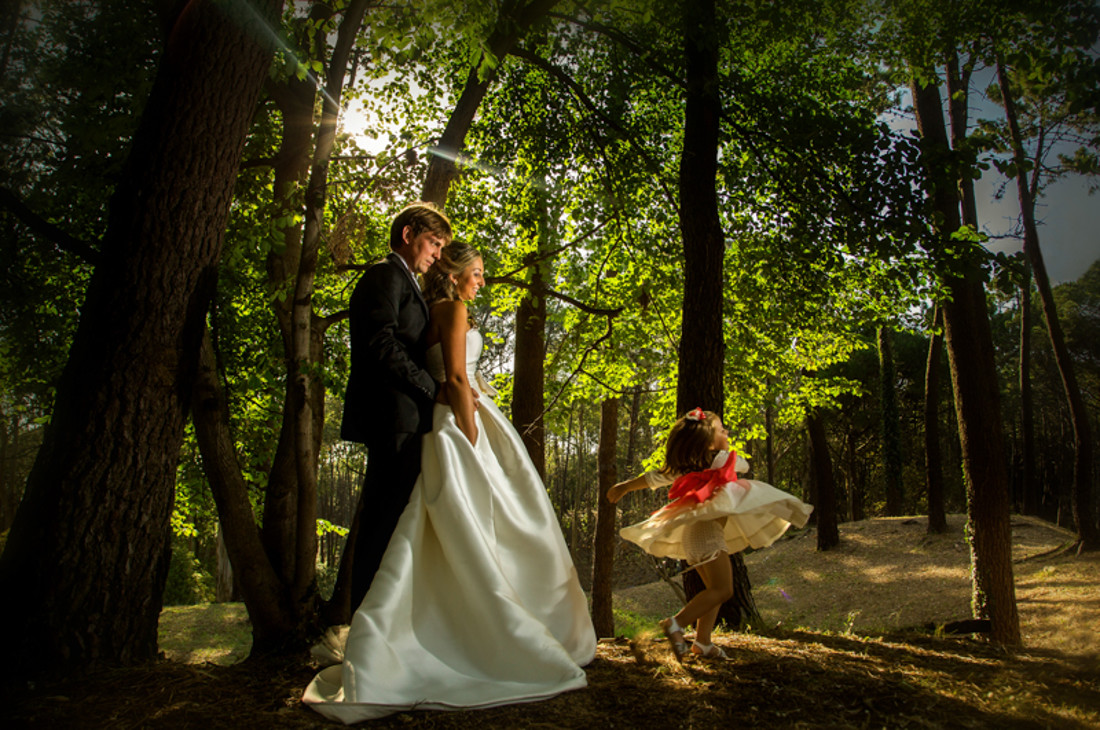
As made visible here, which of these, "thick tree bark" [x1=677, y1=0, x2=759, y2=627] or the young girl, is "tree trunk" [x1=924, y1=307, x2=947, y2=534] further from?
the young girl

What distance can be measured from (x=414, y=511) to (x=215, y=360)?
175 centimetres

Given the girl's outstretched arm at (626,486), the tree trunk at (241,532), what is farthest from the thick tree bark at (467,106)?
the girl's outstretched arm at (626,486)

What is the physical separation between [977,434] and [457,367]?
22.2ft

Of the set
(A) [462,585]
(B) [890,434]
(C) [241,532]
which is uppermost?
(B) [890,434]

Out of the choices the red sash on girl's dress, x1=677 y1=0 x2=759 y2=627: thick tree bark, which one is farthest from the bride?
x1=677 y1=0 x2=759 y2=627: thick tree bark

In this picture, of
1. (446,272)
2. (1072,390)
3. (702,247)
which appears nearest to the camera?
(446,272)

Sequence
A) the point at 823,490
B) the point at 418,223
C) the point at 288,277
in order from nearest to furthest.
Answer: the point at 418,223
the point at 288,277
the point at 823,490

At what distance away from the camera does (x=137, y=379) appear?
10.3ft

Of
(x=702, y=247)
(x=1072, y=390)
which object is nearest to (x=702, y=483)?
(x=702, y=247)

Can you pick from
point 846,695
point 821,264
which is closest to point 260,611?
point 846,695

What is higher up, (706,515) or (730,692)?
(706,515)

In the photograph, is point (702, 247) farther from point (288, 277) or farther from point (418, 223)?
point (288, 277)

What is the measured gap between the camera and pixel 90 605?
2.95 meters

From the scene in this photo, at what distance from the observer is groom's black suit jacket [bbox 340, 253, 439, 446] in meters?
3.18
